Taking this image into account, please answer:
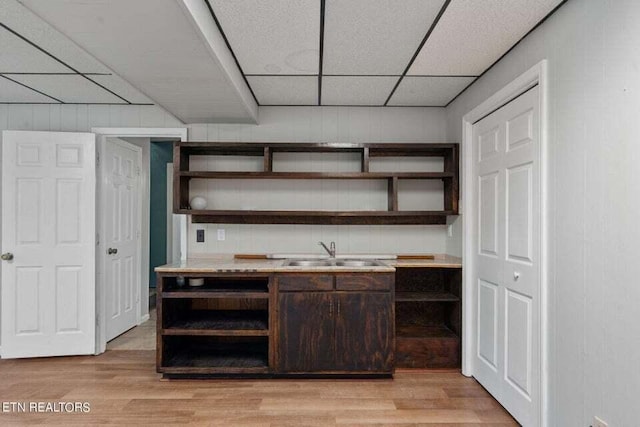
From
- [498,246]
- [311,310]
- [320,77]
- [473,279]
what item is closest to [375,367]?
[311,310]

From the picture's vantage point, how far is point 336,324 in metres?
2.75

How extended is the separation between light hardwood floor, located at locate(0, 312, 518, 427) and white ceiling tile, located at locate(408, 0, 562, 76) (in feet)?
7.43

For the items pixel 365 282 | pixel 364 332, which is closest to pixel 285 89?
pixel 365 282

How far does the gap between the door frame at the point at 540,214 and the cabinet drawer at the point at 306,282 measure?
110cm

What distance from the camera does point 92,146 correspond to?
3.26 m

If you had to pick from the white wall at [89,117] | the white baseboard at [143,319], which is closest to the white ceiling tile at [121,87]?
the white wall at [89,117]

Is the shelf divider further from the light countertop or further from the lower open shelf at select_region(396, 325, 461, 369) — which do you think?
the lower open shelf at select_region(396, 325, 461, 369)

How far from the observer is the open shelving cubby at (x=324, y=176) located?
3.15 meters

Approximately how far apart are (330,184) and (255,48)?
147 centimetres

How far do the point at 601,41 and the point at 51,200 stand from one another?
3.91 m

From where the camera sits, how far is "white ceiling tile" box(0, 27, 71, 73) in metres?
2.21

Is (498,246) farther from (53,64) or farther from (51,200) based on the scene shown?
(51,200)

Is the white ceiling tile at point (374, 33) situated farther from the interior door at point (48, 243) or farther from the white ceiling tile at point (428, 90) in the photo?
the interior door at point (48, 243)

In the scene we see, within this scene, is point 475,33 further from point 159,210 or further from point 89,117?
point 159,210
